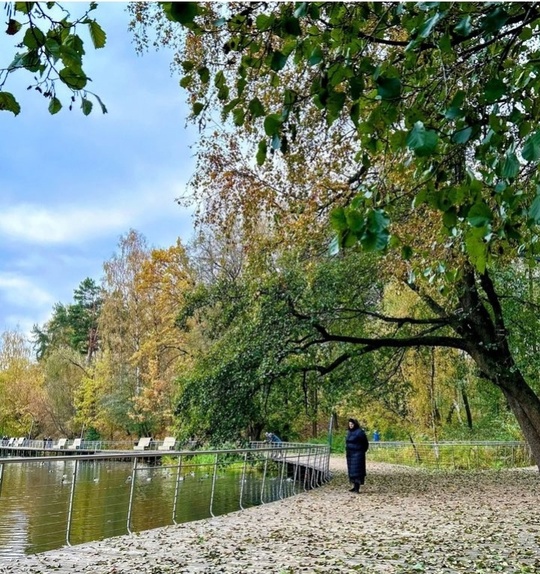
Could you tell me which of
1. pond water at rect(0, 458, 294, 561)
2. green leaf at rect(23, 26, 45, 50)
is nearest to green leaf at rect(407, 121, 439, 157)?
green leaf at rect(23, 26, 45, 50)

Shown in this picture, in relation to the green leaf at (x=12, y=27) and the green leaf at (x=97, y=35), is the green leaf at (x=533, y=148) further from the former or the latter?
the green leaf at (x=12, y=27)

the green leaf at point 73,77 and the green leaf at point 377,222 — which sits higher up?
the green leaf at point 73,77

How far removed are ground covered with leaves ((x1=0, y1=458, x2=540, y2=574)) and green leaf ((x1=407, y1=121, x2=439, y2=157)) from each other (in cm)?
336

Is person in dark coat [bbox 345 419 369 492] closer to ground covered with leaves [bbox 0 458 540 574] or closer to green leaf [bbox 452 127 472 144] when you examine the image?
ground covered with leaves [bbox 0 458 540 574]

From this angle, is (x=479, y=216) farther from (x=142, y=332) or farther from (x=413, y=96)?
(x=142, y=332)

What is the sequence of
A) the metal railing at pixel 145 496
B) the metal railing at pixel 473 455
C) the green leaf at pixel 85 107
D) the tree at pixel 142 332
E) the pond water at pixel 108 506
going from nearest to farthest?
the green leaf at pixel 85 107
the metal railing at pixel 145 496
the pond water at pixel 108 506
the metal railing at pixel 473 455
the tree at pixel 142 332

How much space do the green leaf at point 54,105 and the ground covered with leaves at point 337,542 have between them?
3365mm

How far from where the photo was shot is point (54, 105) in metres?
2.18

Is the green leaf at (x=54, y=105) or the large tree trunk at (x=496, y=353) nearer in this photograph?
the green leaf at (x=54, y=105)

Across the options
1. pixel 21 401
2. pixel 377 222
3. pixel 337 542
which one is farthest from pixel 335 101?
pixel 21 401

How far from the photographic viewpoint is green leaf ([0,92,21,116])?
2035 mm

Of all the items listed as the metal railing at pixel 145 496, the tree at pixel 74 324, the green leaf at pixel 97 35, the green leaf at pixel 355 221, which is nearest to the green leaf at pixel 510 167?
the green leaf at pixel 355 221

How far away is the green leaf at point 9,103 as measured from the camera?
2.04m

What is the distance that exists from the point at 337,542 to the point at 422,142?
182 inches
